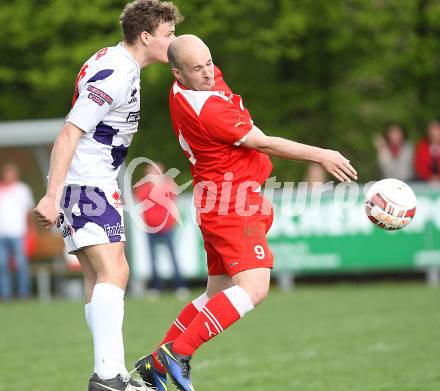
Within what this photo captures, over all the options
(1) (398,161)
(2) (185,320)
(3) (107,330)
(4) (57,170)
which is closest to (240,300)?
(2) (185,320)

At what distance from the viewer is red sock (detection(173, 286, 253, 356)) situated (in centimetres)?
595

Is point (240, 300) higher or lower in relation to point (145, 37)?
lower

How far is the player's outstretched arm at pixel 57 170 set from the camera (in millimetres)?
5762

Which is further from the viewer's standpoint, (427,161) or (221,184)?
(427,161)

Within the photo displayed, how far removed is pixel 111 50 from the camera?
622 centimetres

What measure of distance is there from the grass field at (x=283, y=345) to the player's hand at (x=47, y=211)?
1713 mm

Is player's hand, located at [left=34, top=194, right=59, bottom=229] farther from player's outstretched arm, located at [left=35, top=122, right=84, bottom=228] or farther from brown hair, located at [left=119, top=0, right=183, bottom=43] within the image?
brown hair, located at [left=119, top=0, right=183, bottom=43]

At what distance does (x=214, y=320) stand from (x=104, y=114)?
4.28 ft

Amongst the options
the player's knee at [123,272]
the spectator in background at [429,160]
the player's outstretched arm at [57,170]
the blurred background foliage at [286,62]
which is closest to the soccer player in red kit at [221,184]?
the player's knee at [123,272]

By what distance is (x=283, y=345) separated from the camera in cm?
925

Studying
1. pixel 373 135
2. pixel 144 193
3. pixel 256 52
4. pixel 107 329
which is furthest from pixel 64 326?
pixel 373 135

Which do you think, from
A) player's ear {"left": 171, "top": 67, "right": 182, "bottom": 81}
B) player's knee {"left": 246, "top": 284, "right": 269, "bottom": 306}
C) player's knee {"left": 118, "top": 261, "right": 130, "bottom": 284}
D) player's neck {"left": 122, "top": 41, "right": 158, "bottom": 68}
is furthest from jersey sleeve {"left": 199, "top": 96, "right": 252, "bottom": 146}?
player's knee {"left": 118, "top": 261, "right": 130, "bottom": 284}

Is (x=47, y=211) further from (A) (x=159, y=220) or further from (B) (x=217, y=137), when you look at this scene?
(A) (x=159, y=220)

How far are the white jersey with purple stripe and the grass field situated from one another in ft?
5.55
